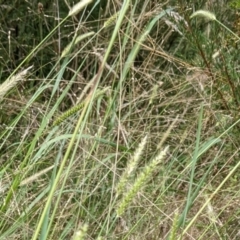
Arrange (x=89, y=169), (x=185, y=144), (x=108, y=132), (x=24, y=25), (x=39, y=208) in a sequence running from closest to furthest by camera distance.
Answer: (x=39, y=208), (x=89, y=169), (x=108, y=132), (x=185, y=144), (x=24, y=25)

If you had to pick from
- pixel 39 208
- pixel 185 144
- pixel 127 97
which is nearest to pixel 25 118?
pixel 127 97

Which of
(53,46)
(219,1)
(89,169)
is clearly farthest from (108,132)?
(53,46)

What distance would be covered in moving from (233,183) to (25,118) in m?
0.87

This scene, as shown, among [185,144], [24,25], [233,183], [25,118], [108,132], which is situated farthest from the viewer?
[24,25]

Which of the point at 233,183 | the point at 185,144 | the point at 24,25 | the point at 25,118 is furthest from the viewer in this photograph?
the point at 24,25

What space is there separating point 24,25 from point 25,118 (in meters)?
0.91

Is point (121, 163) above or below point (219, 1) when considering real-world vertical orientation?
below

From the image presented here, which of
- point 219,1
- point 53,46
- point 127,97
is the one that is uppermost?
point 219,1

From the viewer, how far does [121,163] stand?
7.77ft

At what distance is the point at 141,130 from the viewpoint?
2439 mm

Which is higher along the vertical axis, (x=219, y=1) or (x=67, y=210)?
(x=219, y=1)

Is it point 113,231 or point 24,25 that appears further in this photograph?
point 24,25

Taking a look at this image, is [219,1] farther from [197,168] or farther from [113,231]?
[113,231]

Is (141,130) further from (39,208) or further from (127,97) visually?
(39,208)
